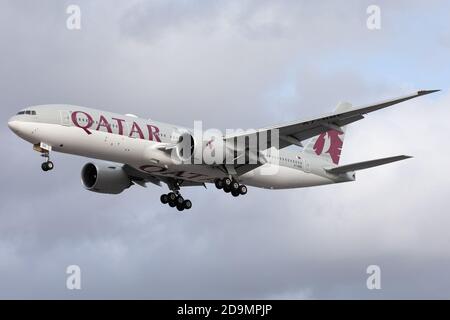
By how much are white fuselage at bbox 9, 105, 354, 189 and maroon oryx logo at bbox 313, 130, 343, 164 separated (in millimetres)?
7903

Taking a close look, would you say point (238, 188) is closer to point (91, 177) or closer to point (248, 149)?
point (248, 149)

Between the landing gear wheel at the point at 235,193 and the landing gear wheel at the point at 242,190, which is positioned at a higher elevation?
the landing gear wheel at the point at 242,190

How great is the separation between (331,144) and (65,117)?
831 inches

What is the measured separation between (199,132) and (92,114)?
6.41 m

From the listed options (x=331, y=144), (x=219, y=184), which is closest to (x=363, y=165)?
(x=331, y=144)

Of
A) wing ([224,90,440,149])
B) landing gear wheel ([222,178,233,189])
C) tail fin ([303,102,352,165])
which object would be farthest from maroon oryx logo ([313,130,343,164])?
landing gear wheel ([222,178,233,189])

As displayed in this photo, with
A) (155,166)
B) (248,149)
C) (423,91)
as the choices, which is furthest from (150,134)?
(423,91)

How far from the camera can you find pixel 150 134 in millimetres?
58969

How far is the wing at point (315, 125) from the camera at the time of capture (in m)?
55.8

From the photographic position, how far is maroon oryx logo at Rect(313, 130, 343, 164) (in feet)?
228

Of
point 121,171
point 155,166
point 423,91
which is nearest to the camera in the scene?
point 423,91

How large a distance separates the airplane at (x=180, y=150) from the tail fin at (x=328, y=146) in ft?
0.21

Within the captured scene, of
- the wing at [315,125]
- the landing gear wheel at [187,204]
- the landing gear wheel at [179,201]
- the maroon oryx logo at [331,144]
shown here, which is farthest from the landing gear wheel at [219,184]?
the maroon oryx logo at [331,144]

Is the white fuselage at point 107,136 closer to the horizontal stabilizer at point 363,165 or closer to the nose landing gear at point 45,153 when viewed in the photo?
the nose landing gear at point 45,153
